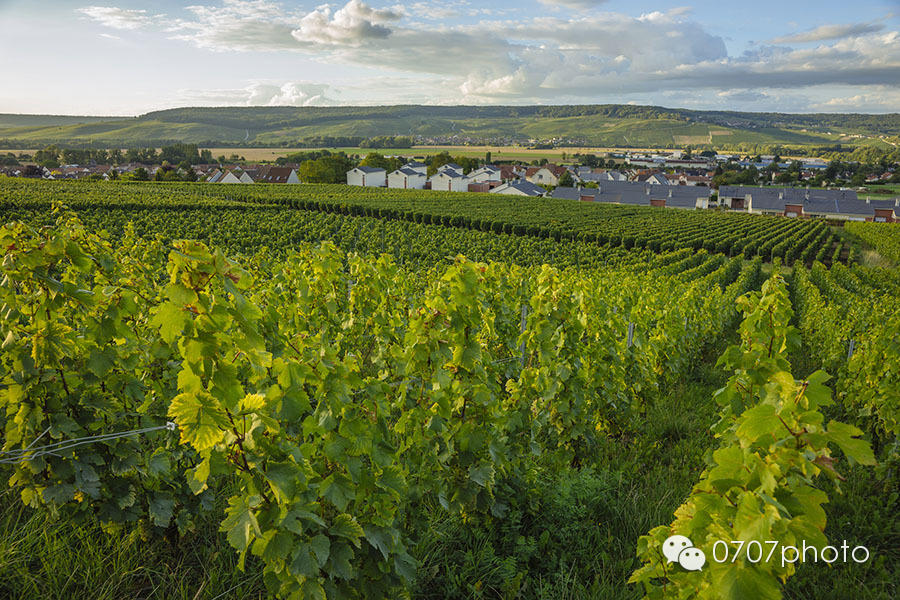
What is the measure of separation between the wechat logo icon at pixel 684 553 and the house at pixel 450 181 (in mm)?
92168

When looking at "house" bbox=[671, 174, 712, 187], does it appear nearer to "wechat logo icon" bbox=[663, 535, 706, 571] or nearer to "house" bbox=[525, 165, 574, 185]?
"house" bbox=[525, 165, 574, 185]

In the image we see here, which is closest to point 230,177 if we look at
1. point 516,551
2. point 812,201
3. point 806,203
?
point 806,203

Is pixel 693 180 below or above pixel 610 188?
above

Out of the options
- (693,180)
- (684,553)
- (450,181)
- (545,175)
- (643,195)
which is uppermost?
(545,175)

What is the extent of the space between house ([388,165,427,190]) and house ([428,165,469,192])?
11.2 feet

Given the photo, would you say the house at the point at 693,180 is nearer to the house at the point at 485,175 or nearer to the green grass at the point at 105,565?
the house at the point at 485,175

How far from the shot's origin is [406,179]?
95.5m

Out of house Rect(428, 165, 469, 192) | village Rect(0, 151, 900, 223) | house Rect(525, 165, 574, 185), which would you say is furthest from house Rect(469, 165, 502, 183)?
house Rect(525, 165, 574, 185)

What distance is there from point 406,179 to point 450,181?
930 centimetres

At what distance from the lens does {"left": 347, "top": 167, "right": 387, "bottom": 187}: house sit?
9494 centimetres

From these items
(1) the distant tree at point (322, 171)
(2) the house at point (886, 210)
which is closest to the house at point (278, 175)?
(1) the distant tree at point (322, 171)

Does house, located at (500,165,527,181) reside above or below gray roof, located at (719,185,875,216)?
above

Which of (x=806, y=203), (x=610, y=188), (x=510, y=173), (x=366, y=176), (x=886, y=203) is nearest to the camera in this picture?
(x=806, y=203)

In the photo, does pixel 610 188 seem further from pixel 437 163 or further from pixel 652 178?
pixel 437 163
